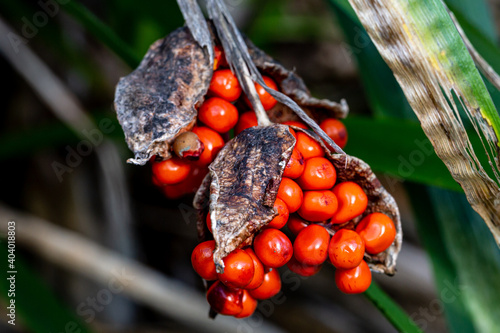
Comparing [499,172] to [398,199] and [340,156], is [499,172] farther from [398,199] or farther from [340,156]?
[398,199]

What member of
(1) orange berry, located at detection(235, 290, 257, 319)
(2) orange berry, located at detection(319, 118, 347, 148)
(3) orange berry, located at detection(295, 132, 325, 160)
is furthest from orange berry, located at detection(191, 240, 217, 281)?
(2) orange berry, located at detection(319, 118, 347, 148)

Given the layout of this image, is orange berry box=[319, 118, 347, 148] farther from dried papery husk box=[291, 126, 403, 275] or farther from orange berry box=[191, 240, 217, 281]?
orange berry box=[191, 240, 217, 281]

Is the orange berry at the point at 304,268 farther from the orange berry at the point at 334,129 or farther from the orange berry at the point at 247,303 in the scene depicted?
the orange berry at the point at 334,129

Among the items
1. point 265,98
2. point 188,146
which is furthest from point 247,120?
point 188,146

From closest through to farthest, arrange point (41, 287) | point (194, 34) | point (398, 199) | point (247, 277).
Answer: point (247, 277) < point (194, 34) < point (41, 287) < point (398, 199)

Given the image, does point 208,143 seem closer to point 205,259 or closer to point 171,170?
point 171,170

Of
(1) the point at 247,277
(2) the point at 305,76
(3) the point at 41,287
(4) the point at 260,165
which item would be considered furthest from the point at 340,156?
(2) the point at 305,76
